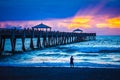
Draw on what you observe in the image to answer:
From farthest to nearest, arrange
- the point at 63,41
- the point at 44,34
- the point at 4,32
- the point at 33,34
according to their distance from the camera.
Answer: the point at 63,41, the point at 44,34, the point at 33,34, the point at 4,32

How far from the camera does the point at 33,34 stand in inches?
1891

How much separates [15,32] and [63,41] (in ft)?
138

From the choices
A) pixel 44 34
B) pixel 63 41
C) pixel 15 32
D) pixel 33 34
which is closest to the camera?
pixel 15 32
